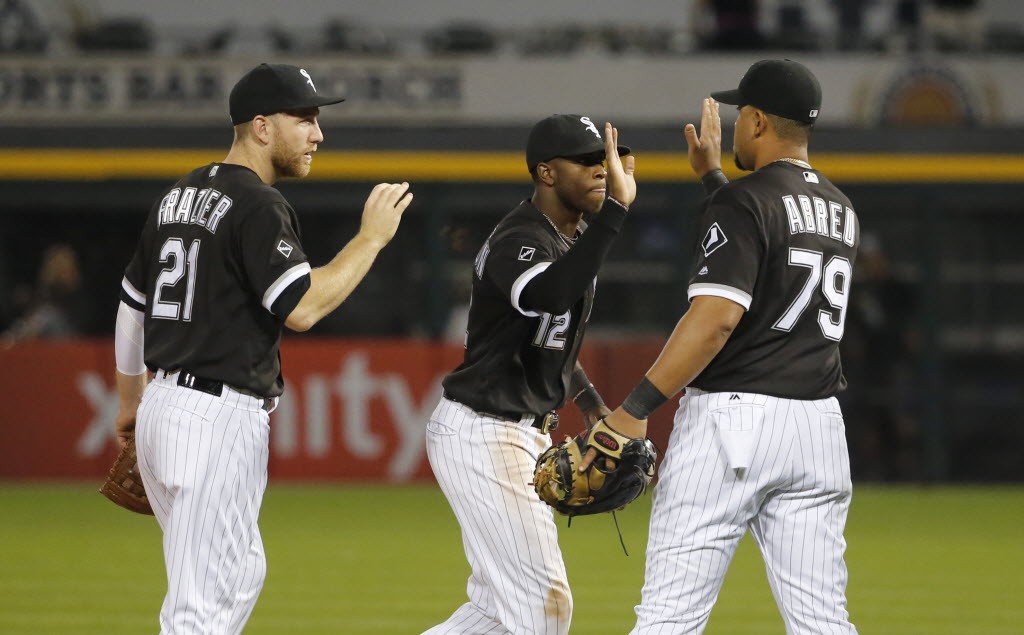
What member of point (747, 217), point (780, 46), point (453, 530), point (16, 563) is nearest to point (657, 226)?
point (780, 46)

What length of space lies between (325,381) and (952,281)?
21.8 feet

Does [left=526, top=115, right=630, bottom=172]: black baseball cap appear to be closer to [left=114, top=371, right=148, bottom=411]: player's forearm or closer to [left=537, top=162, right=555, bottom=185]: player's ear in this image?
[left=537, top=162, right=555, bottom=185]: player's ear

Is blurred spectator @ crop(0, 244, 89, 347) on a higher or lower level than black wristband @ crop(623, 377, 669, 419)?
lower

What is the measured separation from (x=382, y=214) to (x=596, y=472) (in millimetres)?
1027

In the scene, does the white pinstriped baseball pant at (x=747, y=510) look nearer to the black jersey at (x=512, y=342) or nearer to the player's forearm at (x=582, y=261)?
the player's forearm at (x=582, y=261)

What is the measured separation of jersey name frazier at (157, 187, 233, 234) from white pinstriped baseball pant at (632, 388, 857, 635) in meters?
1.54

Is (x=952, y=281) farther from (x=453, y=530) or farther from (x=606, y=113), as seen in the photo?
(x=453, y=530)

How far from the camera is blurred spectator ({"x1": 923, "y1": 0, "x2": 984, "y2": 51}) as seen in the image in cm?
1648

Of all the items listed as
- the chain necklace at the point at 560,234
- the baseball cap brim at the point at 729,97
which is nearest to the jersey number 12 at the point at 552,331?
the chain necklace at the point at 560,234

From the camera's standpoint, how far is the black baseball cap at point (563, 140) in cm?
493

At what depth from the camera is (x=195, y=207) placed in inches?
174

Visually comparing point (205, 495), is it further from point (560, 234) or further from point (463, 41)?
point (463, 41)

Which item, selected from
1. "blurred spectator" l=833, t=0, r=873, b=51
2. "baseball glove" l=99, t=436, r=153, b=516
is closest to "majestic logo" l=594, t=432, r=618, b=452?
"baseball glove" l=99, t=436, r=153, b=516

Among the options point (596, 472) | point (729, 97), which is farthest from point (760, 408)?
point (729, 97)
